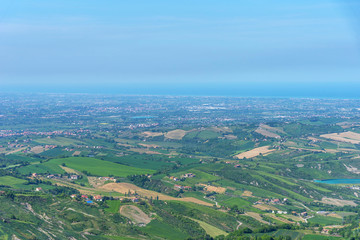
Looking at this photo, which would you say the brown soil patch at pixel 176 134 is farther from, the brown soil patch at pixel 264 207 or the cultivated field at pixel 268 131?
the brown soil patch at pixel 264 207

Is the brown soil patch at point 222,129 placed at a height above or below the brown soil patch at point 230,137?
above

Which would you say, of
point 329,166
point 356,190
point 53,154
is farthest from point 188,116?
point 356,190

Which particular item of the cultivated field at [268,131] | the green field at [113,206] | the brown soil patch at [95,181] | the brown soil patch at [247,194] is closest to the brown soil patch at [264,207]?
the brown soil patch at [247,194]

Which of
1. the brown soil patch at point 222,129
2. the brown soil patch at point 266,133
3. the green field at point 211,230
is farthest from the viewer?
the brown soil patch at point 222,129

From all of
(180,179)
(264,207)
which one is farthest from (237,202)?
(180,179)

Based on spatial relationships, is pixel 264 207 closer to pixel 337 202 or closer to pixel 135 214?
pixel 337 202

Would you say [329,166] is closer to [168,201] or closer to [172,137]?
[168,201]
